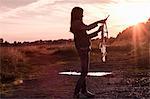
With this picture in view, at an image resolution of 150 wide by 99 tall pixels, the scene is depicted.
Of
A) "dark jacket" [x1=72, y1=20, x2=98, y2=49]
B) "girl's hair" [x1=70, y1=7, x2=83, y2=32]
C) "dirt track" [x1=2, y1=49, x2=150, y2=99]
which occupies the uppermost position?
"girl's hair" [x1=70, y1=7, x2=83, y2=32]

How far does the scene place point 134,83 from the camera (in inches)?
639

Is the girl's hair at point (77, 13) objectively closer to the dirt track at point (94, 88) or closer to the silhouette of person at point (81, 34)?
the silhouette of person at point (81, 34)

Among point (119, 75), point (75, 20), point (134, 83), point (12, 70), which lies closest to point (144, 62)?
point (119, 75)

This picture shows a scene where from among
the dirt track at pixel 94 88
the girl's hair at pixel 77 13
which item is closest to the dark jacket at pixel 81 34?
the girl's hair at pixel 77 13

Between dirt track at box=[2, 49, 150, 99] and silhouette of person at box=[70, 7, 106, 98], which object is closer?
silhouette of person at box=[70, 7, 106, 98]

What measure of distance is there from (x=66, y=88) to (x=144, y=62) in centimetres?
1004

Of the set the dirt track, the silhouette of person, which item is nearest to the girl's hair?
the silhouette of person

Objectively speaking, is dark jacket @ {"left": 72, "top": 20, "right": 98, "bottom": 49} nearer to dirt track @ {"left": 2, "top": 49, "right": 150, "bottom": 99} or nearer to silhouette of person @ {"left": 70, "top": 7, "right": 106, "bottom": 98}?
silhouette of person @ {"left": 70, "top": 7, "right": 106, "bottom": 98}

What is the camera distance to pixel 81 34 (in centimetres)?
1270

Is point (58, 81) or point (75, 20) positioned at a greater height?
point (75, 20)

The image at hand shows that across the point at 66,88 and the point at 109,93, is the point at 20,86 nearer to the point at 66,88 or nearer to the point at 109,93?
the point at 66,88

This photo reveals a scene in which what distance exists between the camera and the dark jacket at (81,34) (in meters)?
12.6

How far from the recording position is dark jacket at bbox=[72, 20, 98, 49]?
497 inches

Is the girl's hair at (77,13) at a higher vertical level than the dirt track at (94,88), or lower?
higher
